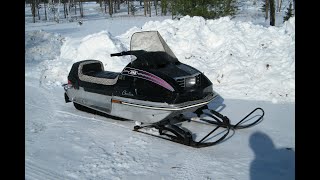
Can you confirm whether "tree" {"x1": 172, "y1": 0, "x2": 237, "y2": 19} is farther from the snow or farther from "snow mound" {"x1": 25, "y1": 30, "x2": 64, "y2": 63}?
"snow mound" {"x1": 25, "y1": 30, "x2": 64, "y2": 63}

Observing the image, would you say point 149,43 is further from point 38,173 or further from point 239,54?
point 239,54

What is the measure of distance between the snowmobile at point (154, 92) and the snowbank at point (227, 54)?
6.43 ft

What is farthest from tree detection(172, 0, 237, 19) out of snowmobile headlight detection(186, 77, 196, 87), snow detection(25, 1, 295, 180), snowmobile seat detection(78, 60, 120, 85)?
snowmobile headlight detection(186, 77, 196, 87)

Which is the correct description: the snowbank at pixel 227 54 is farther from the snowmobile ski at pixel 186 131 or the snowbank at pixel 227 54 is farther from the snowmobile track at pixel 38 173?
the snowmobile track at pixel 38 173

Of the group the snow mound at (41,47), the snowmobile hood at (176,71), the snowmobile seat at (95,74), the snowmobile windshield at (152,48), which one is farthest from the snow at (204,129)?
the snowmobile windshield at (152,48)

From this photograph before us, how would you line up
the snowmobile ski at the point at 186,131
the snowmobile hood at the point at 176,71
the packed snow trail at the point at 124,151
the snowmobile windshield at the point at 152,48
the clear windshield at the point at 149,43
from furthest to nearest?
the clear windshield at the point at 149,43 → the snowmobile windshield at the point at 152,48 → the snowmobile hood at the point at 176,71 → the snowmobile ski at the point at 186,131 → the packed snow trail at the point at 124,151

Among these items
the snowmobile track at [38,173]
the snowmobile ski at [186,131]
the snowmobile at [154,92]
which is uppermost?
the snowmobile at [154,92]

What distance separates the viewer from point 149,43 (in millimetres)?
5836

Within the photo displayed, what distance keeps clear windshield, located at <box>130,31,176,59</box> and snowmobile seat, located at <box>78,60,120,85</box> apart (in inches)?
25.7

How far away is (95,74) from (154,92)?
1837 mm

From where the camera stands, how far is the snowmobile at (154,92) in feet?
16.3
